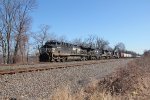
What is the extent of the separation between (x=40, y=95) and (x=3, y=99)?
161 cm

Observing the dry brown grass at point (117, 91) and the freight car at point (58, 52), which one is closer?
the dry brown grass at point (117, 91)

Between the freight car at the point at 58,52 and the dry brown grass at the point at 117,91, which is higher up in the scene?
the freight car at the point at 58,52

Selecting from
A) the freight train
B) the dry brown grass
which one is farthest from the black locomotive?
the dry brown grass

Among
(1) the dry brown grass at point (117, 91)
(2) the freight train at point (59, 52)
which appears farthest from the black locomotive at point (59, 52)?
(1) the dry brown grass at point (117, 91)

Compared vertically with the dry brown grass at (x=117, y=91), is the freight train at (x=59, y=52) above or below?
above

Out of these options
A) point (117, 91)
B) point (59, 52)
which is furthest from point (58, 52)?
point (117, 91)

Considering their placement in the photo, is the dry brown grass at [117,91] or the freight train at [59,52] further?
the freight train at [59,52]

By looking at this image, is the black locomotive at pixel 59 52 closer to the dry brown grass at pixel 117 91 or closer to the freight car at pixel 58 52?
the freight car at pixel 58 52

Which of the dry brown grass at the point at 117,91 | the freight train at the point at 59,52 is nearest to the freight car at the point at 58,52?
the freight train at the point at 59,52

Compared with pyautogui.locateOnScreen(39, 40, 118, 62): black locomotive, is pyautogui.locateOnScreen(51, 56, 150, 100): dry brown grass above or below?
below

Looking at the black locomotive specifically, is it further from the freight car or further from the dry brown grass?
the dry brown grass

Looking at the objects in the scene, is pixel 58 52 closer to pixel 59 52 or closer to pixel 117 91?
pixel 59 52

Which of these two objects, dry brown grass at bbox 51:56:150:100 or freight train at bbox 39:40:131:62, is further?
freight train at bbox 39:40:131:62

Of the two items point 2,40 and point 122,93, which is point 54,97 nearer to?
point 122,93
